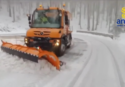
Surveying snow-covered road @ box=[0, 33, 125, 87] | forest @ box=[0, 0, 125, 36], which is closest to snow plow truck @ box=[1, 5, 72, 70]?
snow-covered road @ box=[0, 33, 125, 87]

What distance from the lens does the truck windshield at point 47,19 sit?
708cm

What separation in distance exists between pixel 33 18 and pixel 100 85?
16.5 feet

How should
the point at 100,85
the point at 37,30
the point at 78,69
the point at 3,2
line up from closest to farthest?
1. the point at 100,85
2. the point at 78,69
3. the point at 37,30
4. the point at 3,2

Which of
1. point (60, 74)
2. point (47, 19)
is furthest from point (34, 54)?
point (47, 19)

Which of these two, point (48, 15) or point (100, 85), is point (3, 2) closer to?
point (48, 15)

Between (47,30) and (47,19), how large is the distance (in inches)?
30.8

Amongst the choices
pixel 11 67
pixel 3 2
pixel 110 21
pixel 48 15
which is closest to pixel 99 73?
pixel 11 67

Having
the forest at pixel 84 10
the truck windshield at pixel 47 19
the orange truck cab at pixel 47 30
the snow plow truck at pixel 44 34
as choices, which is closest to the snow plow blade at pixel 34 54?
the snow plow truck at pixel 44 34

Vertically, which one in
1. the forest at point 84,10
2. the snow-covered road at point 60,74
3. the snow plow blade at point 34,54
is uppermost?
the forest at point 84,10

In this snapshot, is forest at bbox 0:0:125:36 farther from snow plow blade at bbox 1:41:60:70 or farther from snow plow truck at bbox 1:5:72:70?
snow plow blade at bbox 1:41:60:70

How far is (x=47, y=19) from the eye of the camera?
23.3 ft

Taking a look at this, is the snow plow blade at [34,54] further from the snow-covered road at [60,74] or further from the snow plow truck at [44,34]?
the snow-covered road at [60,74]

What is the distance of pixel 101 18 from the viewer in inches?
1987

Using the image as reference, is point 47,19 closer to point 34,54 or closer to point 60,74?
point 34,54
